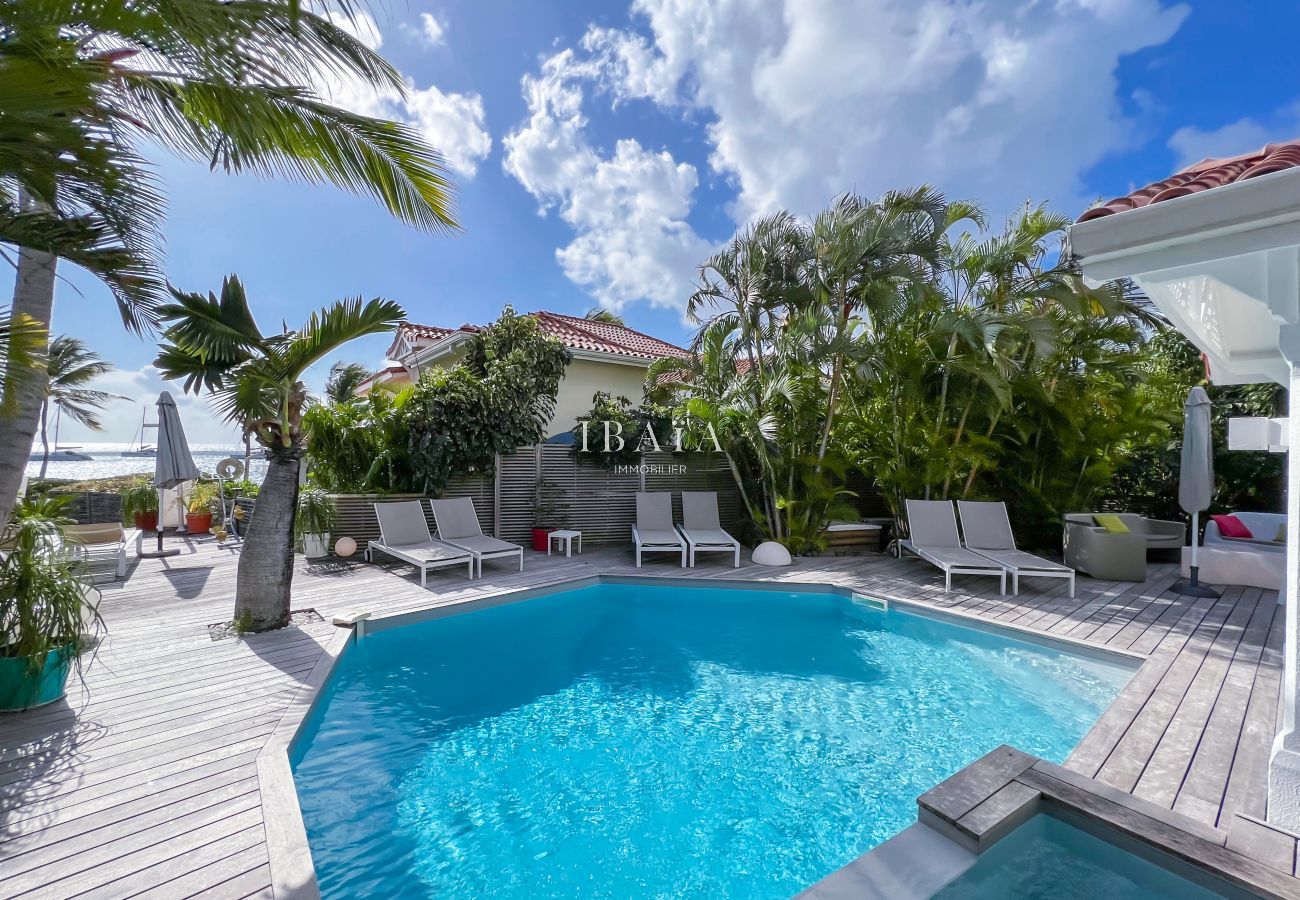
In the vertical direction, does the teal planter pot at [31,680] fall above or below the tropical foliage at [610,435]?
below

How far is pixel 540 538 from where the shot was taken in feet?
35.5

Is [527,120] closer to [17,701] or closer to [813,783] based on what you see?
[17,701]

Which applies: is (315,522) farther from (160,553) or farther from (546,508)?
(546,508)

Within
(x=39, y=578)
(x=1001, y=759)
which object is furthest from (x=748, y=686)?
(x=39, y=578)

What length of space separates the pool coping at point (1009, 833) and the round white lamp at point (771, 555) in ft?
20.8

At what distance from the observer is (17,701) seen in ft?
12.6

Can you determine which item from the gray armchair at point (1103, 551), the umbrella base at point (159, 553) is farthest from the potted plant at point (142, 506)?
the gray armchair at point (1103, 551)

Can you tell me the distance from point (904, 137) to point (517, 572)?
33.4ft

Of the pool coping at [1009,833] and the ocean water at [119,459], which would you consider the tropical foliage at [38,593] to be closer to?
the ocean water at [119,459]

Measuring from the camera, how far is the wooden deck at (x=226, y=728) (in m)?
2.58

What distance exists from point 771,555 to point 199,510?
1334 centimetres

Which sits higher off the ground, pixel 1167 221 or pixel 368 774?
pixel 1167 221

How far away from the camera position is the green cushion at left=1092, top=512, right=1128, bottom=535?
346 inches

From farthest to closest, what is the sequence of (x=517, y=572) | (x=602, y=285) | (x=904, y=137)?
(x=602, y=285) → (x=904, y=137) → (x=517, y=572)
